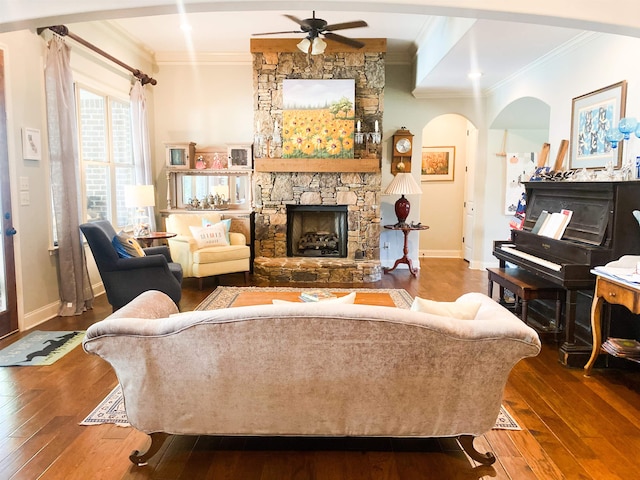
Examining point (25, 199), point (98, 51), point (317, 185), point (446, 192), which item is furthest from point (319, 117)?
point (25, 199)

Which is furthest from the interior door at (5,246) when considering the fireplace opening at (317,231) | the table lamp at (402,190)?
the table lamp at (402,190)

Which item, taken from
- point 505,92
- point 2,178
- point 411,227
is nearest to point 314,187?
point 411,227

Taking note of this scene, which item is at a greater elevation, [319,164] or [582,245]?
[319,164]

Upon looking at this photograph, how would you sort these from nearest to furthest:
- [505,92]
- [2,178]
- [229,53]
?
[2,178]
[505,92]
[229,53]

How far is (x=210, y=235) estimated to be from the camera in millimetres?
5848

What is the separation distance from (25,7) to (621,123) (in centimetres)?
375

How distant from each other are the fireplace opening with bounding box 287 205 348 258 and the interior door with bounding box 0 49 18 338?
3463 millimetres

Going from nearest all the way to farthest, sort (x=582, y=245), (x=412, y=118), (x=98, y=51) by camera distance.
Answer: (x=582, y=245) < (x=98, y=51) < (x=412, y=118)

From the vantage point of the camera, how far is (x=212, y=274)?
5707mm

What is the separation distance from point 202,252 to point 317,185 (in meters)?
1.86

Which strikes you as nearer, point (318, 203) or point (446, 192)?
point (318, 203)

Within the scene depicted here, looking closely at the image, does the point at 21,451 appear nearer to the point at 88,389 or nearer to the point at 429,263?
the point at 88,389

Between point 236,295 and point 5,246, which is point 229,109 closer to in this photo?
point 236,295

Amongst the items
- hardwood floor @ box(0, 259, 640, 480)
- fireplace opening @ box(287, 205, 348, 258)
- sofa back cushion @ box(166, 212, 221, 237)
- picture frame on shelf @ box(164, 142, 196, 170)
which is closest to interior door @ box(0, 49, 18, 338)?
hardwood floor @ box(0, 259, 640, 480)
